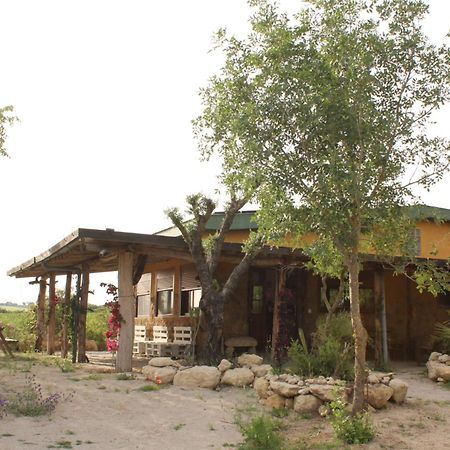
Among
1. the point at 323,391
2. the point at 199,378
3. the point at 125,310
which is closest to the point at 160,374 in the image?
the point at 199,378

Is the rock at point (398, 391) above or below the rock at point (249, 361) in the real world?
below

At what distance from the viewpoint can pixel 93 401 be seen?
9102 millimetres

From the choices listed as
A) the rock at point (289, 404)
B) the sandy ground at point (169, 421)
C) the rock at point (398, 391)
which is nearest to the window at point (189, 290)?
the sandy ground at point (169, 421)

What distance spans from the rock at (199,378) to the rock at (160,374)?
12 cm

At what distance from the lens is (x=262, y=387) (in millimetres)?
9586

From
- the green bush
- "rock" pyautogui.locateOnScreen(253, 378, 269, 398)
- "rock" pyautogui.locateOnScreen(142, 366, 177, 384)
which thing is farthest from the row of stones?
"rock" pyautogui.locateOnScreen(142, 366, 177, 384)

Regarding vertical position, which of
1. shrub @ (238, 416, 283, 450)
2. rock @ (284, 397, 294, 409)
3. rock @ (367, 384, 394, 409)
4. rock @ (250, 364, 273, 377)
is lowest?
shrub @ (238, 416, 283, 450)

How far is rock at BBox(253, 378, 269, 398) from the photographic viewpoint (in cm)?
949

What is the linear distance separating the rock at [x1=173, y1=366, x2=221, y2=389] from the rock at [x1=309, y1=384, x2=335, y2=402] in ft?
7.20

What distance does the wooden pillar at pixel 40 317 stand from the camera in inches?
749

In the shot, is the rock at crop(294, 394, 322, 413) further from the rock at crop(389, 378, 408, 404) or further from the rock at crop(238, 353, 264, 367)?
the rock at crop(238, 353, 264, 367)

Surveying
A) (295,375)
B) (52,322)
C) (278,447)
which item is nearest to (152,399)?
(295,375)

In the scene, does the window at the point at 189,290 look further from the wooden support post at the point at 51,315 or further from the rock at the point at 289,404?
the rock at the point at 289,404

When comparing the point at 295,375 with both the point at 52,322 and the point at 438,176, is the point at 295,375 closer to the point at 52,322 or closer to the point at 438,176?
the point at 438,176
